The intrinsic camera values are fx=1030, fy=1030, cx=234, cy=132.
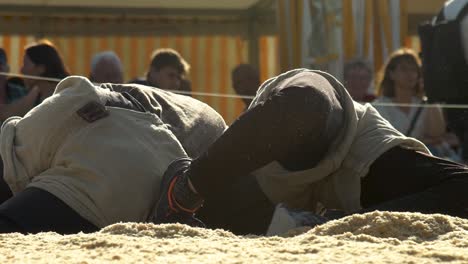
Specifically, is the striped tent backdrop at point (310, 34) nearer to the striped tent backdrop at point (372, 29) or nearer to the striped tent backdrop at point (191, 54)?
the striped tent backdrop at point (372, 29)

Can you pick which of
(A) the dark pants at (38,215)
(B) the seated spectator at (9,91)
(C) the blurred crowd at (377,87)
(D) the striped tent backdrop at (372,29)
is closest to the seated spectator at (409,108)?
(C) the blurred crowd at (377,87)

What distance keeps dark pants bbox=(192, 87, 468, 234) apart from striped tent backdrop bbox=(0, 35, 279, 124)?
15.2 ft

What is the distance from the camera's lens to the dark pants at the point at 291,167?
2.00 meters

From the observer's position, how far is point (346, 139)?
7.11 feet

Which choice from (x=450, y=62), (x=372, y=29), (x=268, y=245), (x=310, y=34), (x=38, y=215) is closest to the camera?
(x=268, y=245)

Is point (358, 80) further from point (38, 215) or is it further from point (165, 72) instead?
point (38, 215)

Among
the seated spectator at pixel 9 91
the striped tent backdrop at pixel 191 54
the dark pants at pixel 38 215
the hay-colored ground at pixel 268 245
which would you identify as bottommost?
the striped tent backdrop at pixel 191 54

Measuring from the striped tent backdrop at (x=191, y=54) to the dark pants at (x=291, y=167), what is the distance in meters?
4.63

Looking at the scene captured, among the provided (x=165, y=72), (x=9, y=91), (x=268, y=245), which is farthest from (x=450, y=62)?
(x=268, y=245)

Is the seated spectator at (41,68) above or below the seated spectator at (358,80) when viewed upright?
above

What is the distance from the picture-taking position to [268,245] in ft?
5.24

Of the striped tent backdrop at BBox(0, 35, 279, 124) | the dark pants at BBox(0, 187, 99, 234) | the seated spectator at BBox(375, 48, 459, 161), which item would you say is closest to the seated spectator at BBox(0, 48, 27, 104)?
the seated spectator at BBox(375, 48, 459, 161)

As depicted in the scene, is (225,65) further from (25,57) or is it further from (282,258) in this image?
(282,258)

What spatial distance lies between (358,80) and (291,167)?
2.59 meters
